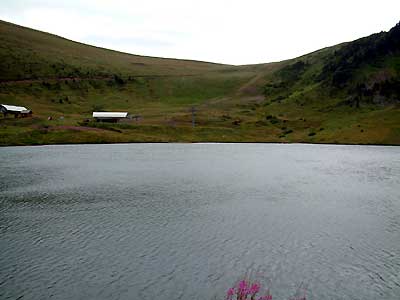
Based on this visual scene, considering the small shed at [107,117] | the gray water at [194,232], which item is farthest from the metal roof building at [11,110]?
the gray water at [194,232]

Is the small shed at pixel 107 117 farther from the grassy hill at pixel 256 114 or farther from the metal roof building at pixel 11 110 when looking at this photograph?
the metal roof building at pixel 11 110

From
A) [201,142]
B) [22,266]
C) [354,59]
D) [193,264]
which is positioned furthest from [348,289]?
[354,59]

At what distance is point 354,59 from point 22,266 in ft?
619

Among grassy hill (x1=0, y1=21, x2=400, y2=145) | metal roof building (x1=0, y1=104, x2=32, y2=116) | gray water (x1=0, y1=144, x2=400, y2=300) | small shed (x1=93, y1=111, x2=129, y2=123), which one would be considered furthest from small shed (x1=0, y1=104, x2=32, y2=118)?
gray water (x1=0, y1=144, x2=400, y2=300)

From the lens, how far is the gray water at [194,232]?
2567 cm

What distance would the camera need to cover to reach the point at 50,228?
37.0 metres

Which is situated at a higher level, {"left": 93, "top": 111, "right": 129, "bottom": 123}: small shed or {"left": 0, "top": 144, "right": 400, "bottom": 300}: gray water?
{"left": 93, "top": 111, "right": 129, "bottom": 123}: small shed

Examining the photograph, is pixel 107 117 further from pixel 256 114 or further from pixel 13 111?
pixel 256 114

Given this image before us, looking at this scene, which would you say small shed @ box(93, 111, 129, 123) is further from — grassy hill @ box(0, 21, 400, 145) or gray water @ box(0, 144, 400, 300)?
gray water @ box(0, 144, 400, 300)

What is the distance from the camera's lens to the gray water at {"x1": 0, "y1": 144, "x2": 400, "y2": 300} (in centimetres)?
2567

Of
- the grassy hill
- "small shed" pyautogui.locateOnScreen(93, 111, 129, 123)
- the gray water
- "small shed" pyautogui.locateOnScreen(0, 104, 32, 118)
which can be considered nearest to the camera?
the gray water

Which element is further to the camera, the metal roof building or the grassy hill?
the metal roof building

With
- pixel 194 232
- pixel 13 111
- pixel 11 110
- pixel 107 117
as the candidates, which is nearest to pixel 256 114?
pixel 107 117

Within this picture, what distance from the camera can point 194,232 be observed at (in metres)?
36.2
